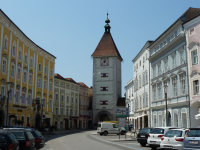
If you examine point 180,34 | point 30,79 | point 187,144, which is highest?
point 180,34

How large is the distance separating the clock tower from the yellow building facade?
26.3m

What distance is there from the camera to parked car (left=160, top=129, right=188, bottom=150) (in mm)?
16047

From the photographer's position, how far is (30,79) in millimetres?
46156

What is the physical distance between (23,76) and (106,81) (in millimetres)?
40850

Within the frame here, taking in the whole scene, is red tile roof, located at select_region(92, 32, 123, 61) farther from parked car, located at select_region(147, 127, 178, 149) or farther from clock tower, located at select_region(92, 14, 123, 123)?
parked car, located at select_region(147, 127, 178, 149)

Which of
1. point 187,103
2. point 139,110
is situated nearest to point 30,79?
point 139,110

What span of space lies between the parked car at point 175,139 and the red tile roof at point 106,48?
65831 millimetres

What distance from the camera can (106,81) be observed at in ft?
265

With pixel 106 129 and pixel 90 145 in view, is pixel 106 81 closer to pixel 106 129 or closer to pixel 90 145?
pixel 106 129

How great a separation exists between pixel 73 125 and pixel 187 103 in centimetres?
4844

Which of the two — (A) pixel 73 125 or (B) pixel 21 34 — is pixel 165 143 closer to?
(B) pixel 21 34

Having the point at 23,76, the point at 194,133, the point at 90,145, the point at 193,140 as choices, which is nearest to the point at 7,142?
the point at 193,140

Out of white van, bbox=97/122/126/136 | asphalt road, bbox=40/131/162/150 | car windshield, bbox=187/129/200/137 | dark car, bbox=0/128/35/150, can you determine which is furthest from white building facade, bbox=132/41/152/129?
dark car, bbox=0/128/35/150

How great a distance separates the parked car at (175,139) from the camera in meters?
16.0
